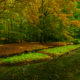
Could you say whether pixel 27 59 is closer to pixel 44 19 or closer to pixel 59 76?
pixel 59 76

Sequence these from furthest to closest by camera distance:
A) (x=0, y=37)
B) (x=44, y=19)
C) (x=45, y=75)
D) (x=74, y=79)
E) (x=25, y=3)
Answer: (x=0, y=37) → (x=44, y=19) → (x=25, y=3) → (x=45, y=75) → (x=74, y=79)

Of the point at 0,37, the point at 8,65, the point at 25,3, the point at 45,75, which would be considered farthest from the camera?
the point at 0,37

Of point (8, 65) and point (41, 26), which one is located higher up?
point (41, 26)

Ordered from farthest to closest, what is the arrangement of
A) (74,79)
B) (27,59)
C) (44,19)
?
(44,19)
(27,59)
(74,79)

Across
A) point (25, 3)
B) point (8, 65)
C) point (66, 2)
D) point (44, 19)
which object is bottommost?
point (8, 65)

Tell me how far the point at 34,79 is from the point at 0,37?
17.5 meters

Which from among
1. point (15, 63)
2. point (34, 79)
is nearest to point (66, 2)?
point (15, 63)

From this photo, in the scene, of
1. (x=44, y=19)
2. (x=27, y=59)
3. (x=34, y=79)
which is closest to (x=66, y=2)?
(x=44, y=19)

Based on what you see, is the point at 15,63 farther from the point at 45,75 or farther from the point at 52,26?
the point at 52,26

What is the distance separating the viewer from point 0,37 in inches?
782

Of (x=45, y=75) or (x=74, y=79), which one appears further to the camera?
(x=45, y=75)

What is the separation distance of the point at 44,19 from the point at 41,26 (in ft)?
4.57

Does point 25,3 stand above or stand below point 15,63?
above

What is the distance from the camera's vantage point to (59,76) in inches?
196
